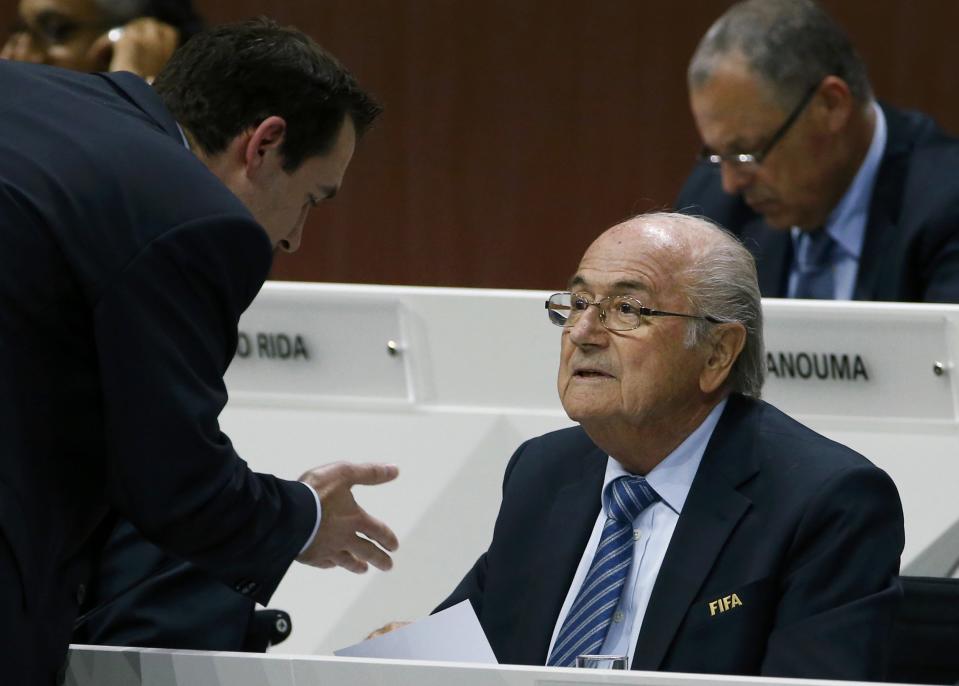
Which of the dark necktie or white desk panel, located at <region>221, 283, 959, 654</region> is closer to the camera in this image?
white desk panel, located at <region>221, 283, 959, 654</region>

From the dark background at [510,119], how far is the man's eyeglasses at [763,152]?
1.43 metres

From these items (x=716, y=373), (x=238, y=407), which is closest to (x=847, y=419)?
(x=716, y=373)

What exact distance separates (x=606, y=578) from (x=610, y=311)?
0.45 m

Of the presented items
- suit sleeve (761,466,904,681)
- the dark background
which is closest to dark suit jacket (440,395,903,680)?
suit sleeve (761,466,904,681)

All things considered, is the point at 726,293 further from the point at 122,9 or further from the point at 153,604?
the point at 122,9

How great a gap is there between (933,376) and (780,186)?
3.41 ft

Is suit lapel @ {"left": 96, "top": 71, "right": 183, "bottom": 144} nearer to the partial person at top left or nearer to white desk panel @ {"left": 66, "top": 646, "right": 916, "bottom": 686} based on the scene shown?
white desk panel @ {"left": 66, "top": 646, "right": 916, "bottom": 686}

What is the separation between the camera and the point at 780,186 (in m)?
4.16

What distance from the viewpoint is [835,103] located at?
13.7ft

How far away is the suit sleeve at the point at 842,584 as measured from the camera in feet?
7.19

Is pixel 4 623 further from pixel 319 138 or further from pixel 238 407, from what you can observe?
pixel 238 407

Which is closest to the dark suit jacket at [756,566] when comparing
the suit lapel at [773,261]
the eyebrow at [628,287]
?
the eyebrow at [628,287]

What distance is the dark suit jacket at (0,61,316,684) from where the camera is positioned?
2.02m

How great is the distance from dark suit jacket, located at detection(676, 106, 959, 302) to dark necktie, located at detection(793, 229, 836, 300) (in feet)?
0.12
